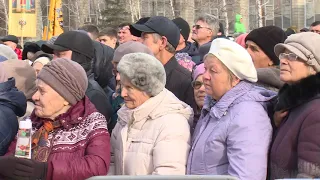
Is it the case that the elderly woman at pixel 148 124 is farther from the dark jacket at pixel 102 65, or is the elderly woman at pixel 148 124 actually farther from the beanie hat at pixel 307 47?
the dark jacket at pixel 102 65

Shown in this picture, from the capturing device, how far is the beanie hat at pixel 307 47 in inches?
144

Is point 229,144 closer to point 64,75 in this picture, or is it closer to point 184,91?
point 64,75

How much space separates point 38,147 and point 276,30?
77.3 inches

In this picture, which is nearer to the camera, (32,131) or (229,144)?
(229,144)

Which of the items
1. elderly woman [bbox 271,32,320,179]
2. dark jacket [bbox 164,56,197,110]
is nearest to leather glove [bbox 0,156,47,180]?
elderly woman [bbox 271,32,320,179]

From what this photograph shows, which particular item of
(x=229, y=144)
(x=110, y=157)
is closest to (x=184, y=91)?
(x=110, y=157)

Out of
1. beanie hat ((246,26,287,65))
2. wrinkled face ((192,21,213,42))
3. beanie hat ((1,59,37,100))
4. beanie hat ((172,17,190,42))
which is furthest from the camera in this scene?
beanie hat ((172,17,190,42))

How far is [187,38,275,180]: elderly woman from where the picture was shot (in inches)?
142

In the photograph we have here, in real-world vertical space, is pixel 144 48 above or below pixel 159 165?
above

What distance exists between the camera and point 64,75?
409 cm

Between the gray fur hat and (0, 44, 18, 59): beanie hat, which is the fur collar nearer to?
the gray fur hat

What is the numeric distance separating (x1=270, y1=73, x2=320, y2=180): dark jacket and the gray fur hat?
2.75 ft

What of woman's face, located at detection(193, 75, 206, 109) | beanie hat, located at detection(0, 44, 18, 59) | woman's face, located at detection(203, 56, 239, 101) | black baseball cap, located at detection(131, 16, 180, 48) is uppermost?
black baseball cap, located at detection(131, 16, 180, 48)

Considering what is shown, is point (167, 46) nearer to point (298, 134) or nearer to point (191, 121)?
point (191, 121)
